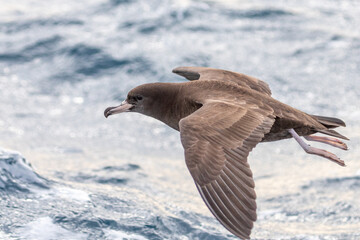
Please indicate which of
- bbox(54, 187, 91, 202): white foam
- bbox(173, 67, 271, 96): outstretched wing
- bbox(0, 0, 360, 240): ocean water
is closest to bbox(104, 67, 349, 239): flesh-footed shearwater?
bbox(173, 67, 271, 96): outstretched wing

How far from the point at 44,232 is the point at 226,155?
329cm

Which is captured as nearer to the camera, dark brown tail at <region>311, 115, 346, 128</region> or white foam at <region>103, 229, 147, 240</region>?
dark brown tail at <region>311, 115, 346, 128</region>

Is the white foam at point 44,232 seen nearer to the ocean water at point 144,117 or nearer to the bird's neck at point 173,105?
the ocean water at point 144,117

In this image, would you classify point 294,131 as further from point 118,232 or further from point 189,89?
point 118,232

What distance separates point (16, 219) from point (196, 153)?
354cm

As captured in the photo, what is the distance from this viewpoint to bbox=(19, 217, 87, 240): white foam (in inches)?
332

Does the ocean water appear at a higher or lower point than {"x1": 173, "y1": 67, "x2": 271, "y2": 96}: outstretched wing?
lower

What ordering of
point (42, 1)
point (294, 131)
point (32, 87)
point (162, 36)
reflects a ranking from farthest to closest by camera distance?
point (42, 1), point (162, 36), point (32, 87), point (294, 131)

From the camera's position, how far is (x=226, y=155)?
6.27 metres

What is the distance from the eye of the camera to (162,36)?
51.6ft

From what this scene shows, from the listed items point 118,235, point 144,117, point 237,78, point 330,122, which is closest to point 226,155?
point 330,122

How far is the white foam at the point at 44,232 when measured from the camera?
8445 millimetres

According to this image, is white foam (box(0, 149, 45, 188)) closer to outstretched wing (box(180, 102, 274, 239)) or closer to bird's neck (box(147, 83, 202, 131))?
bird's neck (box(147, 83, 202, 131))

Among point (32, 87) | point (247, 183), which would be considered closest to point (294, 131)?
point (247, 183)
